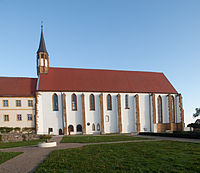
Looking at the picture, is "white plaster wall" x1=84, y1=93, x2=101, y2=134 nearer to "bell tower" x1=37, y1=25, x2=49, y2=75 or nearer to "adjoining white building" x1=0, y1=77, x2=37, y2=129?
"adjoining white building" x1=0, y1=77, x2=37, y2=129

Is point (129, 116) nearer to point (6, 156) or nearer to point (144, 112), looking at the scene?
point (144, 112)

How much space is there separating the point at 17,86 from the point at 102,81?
1873 cm

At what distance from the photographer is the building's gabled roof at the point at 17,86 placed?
1447 inches

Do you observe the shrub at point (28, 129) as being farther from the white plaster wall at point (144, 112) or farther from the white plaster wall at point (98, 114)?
the white plaster wall at point (144, 112)

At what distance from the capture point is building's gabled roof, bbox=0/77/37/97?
3675 cm

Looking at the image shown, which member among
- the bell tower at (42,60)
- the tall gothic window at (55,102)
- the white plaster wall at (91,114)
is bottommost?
the white plaster wall at (91,114)

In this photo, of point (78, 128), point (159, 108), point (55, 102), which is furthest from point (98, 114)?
point (159, 108)

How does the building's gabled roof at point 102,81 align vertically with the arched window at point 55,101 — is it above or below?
above

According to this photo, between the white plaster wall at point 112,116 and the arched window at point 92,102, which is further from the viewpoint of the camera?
the white plaster wall at point 112,116

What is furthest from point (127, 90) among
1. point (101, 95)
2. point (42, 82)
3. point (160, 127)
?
point (42, 82)

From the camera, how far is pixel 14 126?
35781mm

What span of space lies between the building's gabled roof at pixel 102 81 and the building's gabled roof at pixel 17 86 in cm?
255

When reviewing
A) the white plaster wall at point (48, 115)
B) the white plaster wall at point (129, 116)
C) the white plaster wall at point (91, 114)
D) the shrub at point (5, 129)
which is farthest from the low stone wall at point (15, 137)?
the white plaster wall at point (129, 116)

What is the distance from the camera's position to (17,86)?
1512 inches
